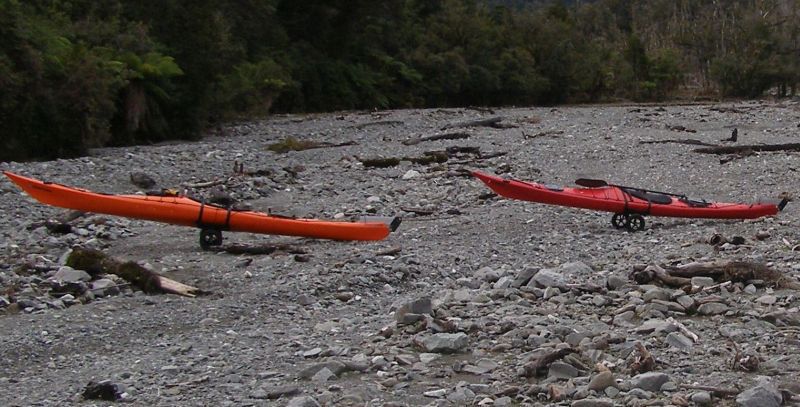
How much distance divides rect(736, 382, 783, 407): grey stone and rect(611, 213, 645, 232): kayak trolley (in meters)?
6.99

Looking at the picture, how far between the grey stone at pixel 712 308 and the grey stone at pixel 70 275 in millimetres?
5732

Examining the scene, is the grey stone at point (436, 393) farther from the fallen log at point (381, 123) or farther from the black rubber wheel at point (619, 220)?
the fallen log at point (381, 123)

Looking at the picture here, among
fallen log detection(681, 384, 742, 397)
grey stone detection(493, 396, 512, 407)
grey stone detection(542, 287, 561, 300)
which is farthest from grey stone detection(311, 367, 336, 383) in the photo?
grey stone detection(542, 287, 561, 300)

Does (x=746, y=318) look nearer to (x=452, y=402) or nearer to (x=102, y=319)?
(x=452, y=402)

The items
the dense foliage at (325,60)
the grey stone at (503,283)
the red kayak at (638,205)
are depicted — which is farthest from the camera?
the dense foliage at (325,60)

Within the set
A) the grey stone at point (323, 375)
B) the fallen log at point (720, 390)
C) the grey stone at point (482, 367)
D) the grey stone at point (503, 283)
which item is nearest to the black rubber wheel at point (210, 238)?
the grey stone at point (503, 283)

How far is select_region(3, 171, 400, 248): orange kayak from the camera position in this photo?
11.5 metres

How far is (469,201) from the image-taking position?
15508 millimetres

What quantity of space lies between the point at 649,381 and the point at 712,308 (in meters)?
2.16

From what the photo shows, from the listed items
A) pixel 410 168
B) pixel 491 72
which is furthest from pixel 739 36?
pixel 410 168

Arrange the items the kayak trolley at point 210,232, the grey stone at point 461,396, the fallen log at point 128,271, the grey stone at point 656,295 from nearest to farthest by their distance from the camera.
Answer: the grey stone at point 461,396 < the grey stone at point 656,295 < the fallen log at point 128,271 < the kayak trolley at point 210,232

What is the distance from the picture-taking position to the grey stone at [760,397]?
18.3ft

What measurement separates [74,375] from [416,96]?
39.4 m

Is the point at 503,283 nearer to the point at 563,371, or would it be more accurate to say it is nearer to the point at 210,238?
the point at 563,371
